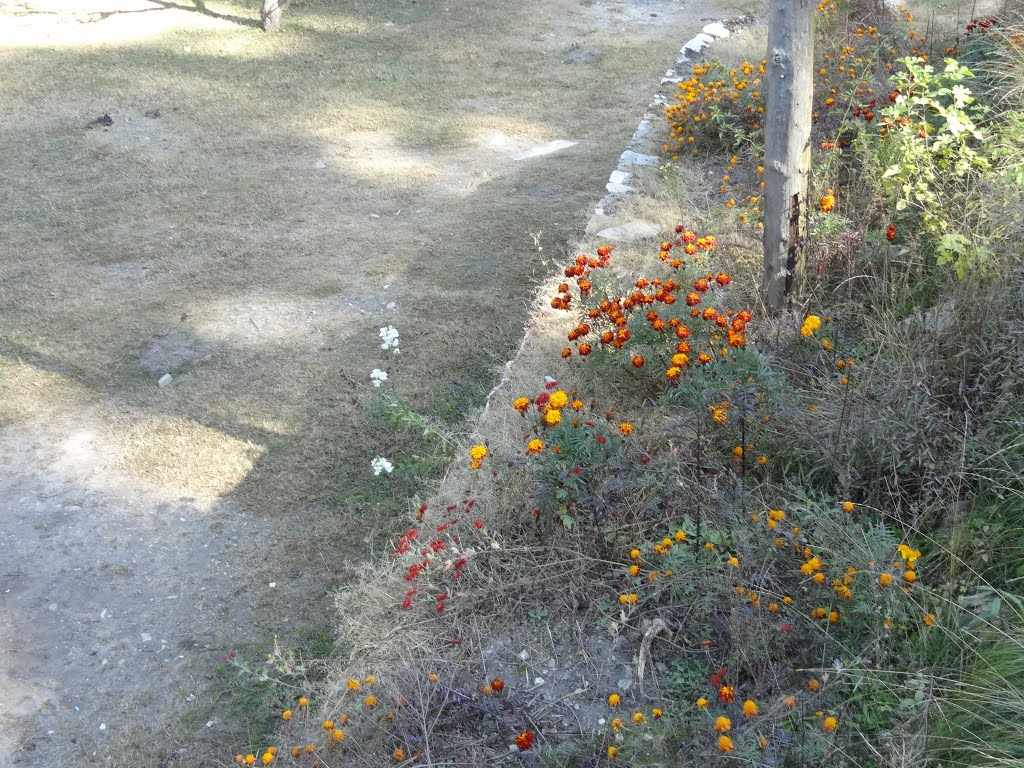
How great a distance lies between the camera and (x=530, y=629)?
2.86 m

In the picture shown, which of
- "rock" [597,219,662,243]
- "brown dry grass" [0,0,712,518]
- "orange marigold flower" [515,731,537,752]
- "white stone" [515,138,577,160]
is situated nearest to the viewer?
"orange marigold flower" [515,731,537,752]

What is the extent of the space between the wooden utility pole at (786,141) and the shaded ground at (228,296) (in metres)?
1.67

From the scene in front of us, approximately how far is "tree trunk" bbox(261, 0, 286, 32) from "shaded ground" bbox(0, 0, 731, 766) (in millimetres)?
227

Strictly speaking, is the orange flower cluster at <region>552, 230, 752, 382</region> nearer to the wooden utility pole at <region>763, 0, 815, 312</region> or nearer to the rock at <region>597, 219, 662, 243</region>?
the wooden utility pole at <region>763, 0, 815, 312</region>

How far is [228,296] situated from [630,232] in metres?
2.55

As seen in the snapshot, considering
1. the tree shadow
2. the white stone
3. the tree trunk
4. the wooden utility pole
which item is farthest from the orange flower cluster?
the tree shadow

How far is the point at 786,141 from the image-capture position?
3.77 metres

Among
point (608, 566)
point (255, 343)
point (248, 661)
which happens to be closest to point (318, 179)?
point (255, 343)

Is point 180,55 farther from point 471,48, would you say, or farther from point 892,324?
point 892,324

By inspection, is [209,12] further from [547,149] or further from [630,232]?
[630,232]

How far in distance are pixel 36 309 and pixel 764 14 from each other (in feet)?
25.9

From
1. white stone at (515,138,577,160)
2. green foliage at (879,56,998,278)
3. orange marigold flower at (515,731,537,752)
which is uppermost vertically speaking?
green foliage at (879,56,998,278)

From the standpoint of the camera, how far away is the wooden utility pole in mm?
3651

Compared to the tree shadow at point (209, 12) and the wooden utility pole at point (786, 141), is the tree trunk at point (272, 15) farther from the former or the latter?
the wooden utility pole at point (786, 141)
